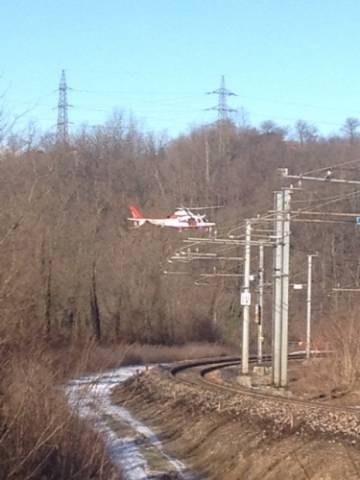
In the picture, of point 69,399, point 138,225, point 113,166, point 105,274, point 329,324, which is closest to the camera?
point 69,399

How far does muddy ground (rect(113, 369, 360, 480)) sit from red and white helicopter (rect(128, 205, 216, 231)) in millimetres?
33531

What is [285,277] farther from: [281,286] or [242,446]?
[242,446]

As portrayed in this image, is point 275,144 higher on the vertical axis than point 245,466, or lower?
higher

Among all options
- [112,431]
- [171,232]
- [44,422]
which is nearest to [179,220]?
[171,232]

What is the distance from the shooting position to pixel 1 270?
11.2 m

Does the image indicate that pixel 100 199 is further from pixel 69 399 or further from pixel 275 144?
pixel 69 399

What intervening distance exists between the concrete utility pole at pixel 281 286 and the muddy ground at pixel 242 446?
4402mm

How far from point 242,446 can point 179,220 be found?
46306 mm

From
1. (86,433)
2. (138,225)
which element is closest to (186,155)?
(138,225)

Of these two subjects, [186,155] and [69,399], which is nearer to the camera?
[69,399]

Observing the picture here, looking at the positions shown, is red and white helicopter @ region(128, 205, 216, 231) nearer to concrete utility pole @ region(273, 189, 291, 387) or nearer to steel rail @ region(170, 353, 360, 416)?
steel rail @ region(170, 353, 360, 416)

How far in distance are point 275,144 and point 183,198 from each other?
1132 cm

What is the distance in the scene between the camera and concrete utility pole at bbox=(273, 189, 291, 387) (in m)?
29.9

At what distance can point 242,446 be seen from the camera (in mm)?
18969
